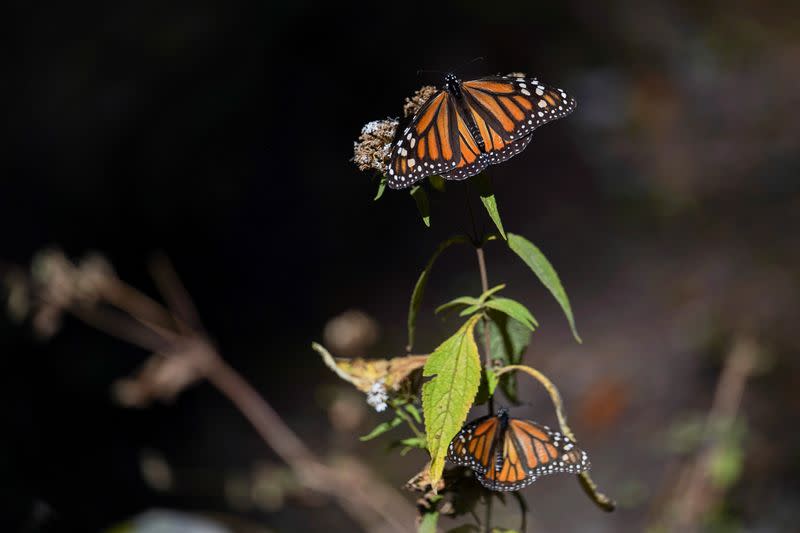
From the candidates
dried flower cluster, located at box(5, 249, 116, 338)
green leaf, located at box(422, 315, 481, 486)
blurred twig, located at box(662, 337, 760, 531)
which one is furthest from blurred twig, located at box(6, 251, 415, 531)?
green leaf, located at box(422, 315, 481, 486)

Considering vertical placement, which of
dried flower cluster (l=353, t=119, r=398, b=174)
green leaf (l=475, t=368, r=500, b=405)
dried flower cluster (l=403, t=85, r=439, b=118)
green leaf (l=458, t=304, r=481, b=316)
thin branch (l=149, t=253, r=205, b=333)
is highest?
thin branch (l=149, t=253, r=205, b=333)

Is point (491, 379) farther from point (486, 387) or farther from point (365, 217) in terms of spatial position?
point (365, 217)

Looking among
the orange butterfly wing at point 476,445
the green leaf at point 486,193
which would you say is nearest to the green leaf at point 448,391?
the orange butterfly wing at point 476,445

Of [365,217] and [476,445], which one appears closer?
[476,445]

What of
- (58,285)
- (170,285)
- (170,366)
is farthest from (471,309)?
(170,285)

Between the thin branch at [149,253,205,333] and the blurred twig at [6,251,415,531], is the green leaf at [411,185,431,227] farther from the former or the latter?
the thin branch at [149,253,205,333]

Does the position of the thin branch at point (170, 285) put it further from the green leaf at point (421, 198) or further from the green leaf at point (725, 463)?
the green leaf at point (421, 198)

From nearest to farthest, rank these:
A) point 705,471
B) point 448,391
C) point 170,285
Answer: point 448,391 → point 705,471 → point 170,285

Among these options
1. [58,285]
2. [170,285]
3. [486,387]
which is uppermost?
[170,285]
